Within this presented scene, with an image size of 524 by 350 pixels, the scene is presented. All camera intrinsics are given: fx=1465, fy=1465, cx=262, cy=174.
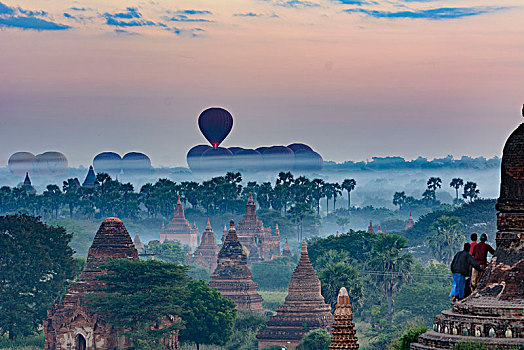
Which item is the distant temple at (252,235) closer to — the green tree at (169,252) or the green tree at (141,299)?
the green tree at (169,252)

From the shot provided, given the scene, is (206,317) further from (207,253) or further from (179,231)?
(179,231)

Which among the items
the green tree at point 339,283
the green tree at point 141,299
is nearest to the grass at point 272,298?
the green tree at point 339,283

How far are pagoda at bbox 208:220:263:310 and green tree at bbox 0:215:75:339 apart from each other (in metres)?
10.8

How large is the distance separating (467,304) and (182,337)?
58361mm

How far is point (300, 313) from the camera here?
80.8m

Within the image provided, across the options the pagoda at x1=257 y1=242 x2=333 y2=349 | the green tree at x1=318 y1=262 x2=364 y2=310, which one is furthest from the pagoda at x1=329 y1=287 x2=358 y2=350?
the green tree at x1=318 y1=262 x2=364 y2=310

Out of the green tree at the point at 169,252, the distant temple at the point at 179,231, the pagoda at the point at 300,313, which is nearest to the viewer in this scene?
the pagoda at the point at 300,313

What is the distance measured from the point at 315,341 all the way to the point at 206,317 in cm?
883

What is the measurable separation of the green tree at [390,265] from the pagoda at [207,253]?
45.5 metres

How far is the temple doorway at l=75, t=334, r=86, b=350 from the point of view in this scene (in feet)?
245

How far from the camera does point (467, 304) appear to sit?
24078 millimetres

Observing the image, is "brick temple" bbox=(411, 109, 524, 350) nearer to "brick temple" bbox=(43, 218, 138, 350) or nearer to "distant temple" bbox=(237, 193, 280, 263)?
"brick temple" bbox=(43, 218, 138, 350)

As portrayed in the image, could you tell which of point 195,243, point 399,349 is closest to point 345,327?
point 399,349

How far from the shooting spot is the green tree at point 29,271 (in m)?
89.3
